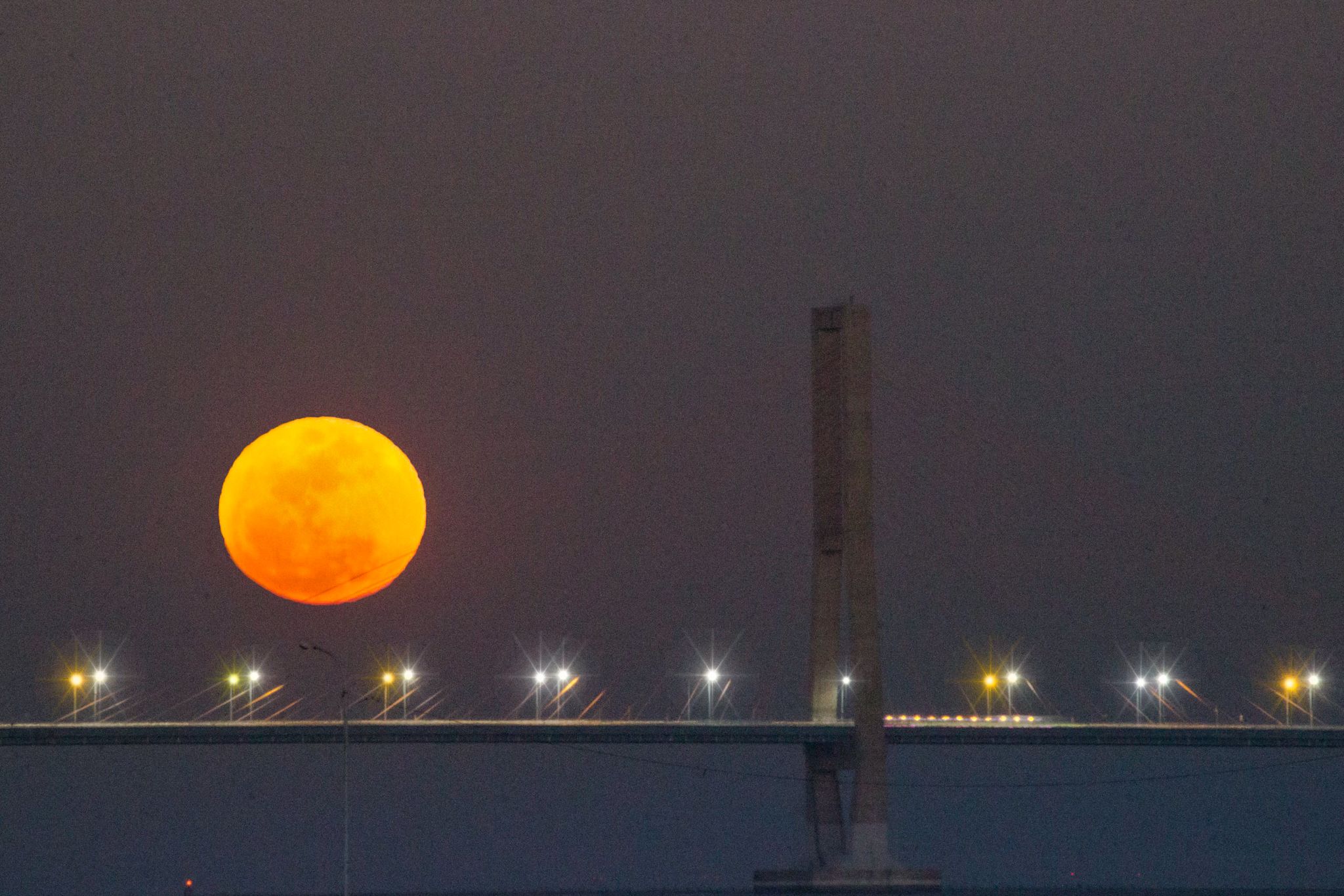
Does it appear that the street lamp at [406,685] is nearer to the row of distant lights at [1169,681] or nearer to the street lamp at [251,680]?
the street lamp at [251,680]

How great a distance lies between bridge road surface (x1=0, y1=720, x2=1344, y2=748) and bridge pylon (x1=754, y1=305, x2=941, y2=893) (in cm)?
190

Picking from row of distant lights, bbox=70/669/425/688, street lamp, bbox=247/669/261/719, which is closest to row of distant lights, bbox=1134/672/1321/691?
row of distant lights, bbox=70/669/425/688

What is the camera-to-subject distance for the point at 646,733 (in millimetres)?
98375

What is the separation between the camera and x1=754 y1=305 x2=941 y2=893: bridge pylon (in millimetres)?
96500

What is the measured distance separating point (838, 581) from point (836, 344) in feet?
41.1

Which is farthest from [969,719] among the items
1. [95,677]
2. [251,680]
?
[95,677]

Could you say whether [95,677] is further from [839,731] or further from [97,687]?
[839,731]

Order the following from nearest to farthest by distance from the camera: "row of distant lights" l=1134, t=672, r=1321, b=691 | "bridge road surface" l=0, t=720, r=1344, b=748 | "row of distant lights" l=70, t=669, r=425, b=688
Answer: "bridge road surface" l=0, t=720, r=1344, b=748, "row of distant lights" l=70, t=669, r=425, b=688, "row of distant lights" l=1134, t=672, r=1321, b=691

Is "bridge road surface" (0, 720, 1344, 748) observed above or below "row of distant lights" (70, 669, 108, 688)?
below

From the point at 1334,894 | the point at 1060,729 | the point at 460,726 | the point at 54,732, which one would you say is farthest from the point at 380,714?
the point at 1334,894

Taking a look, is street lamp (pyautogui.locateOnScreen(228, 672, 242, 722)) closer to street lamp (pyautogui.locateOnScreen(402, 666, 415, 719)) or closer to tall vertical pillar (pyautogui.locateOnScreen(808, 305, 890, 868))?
street lamp (pyautogui.locateOnScreen(402, 666, 415, 719))

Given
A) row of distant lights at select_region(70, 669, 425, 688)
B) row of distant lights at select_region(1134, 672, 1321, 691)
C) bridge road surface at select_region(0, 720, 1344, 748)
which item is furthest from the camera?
row of distant lights at select_region(1134, 672, 1321, 691)

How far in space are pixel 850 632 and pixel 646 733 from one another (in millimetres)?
10442

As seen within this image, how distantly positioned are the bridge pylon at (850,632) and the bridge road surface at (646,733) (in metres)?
1.90
